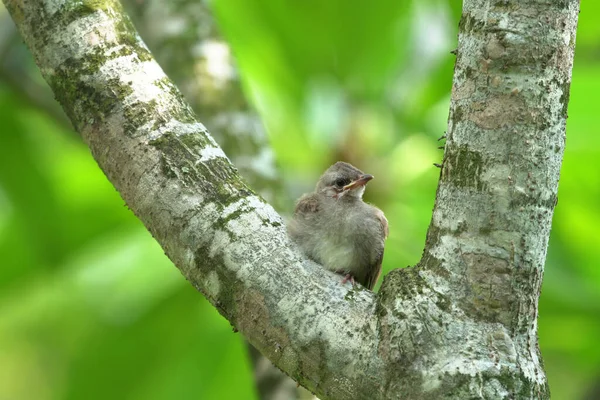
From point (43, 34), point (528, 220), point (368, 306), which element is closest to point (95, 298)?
point (43, 34)

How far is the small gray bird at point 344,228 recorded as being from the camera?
3.14m

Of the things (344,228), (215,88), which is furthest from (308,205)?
(215,88)

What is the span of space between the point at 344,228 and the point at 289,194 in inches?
43.0

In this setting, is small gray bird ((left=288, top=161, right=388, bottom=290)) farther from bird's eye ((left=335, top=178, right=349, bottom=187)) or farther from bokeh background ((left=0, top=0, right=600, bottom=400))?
bokeh background ((left=0, top=0, right=600, bottom=400))

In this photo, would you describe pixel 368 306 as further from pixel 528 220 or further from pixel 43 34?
pixel 43 34

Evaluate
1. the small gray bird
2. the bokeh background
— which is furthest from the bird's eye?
the bokeh background

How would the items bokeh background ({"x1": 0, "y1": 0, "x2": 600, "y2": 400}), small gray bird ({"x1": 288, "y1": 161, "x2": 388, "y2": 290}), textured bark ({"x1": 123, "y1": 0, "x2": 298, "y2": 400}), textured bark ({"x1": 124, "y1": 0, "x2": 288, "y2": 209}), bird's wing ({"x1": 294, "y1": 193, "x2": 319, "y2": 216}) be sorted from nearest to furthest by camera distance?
small gray bird ({"x1": 288, "y1": 161, "x2": 388, "y2": 290}), bird's wing ({"x1": 294, "y1": 193, "x2": 319, "y2": 216}), textured bark ({"x1": 123, "y1": 0, "x2": 298, "y2": 400}), textured bark ({"x1": 124, "y1": 0, "x2": 288, "y2": 209}), bokeh background ({"x1": 0, "y1": 0, "x2": 600, "y2": 400})

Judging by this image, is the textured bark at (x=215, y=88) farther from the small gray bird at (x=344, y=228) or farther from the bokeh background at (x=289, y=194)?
the bokeh background at (x=289, y=194)

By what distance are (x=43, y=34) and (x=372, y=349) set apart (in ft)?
4.77

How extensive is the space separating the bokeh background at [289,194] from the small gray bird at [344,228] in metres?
0.74

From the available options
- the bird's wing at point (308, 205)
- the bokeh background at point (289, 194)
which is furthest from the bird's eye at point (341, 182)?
the bokeh background at point (289, 194)

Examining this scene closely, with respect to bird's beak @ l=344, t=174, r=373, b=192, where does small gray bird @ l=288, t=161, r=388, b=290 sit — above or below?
below

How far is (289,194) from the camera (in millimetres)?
Result: 4488

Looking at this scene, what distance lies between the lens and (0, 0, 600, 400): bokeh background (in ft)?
15.4
